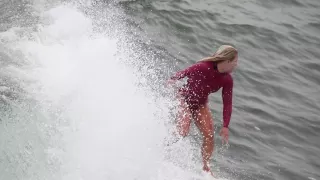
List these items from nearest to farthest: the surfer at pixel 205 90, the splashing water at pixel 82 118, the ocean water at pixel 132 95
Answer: the splashing water at pixel 82 118 → the ocean water at pixel 132 95 → the surfer at pixel 205 90

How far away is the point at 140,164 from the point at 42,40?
357 centimetres

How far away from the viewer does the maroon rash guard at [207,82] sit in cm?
673

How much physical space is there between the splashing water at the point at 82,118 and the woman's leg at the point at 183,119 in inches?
13.9

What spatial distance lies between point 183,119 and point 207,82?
64 cm

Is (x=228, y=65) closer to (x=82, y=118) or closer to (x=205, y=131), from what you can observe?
(x=205, y=131)

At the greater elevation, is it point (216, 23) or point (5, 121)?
point (5, 121)

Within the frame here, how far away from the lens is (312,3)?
16.3 meters

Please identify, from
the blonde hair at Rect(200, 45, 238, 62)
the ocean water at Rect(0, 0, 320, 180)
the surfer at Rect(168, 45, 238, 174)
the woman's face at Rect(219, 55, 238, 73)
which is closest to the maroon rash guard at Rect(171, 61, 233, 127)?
the surfer at Rect(168, 45, 238, 174)

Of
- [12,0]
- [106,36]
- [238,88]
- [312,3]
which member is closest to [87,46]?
[106,36]

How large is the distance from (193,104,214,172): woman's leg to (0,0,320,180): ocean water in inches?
9.4

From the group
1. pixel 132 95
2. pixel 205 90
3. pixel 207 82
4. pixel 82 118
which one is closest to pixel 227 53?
pixel 207 82

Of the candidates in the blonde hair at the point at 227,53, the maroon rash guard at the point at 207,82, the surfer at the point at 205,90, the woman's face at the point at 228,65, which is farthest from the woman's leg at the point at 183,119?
the blonde hair at the point at 227,53

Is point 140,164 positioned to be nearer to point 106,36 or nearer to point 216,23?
point 106,36

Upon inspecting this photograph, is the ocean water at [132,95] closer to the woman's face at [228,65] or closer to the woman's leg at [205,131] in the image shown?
the woman's leg at [205,131]
